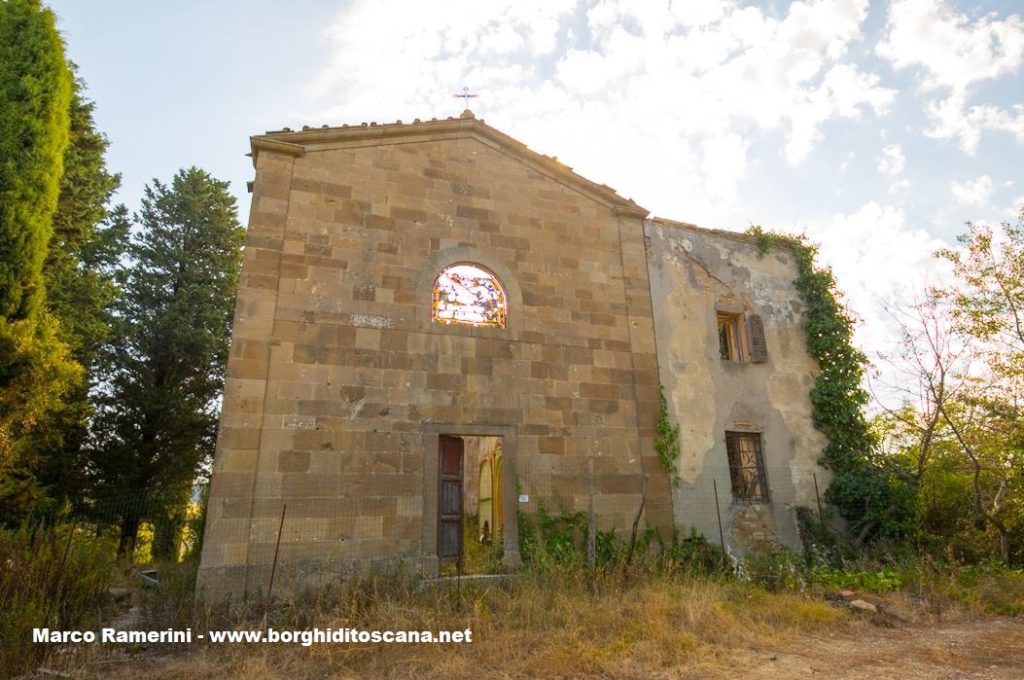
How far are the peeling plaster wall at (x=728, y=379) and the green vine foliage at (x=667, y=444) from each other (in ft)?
0.58

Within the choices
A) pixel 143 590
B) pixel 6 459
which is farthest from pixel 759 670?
pixel 6 459

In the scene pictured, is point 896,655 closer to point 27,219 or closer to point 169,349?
point 27,219

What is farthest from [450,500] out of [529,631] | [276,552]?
[529,631]

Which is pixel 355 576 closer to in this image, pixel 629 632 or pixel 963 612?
pixel 629 632

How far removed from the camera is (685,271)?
36.8 feet

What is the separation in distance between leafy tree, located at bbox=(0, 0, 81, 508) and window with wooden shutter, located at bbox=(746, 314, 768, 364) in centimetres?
1278

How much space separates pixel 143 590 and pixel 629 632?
6.51m

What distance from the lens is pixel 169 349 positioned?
15234mm

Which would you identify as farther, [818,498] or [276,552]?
[818,498]

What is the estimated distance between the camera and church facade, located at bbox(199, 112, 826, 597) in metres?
7.54

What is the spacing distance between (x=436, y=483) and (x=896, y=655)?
569 cm

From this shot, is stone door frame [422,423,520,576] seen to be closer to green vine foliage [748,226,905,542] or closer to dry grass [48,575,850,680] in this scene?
dry grass [48,575,850,680]

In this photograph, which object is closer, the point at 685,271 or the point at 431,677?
the point at 431,677

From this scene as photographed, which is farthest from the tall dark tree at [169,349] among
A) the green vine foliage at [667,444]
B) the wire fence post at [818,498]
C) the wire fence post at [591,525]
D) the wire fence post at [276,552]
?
the wire fence post at [818,498]
